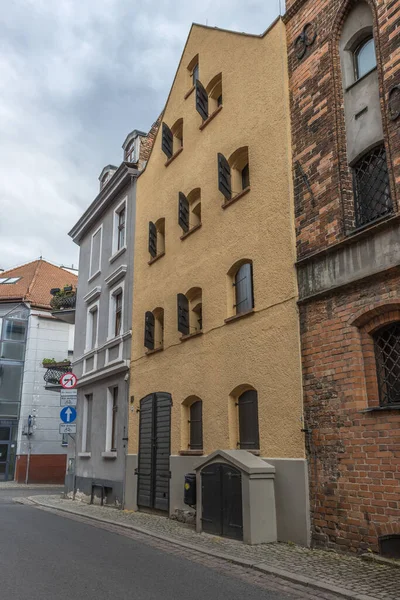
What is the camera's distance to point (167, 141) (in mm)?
16906

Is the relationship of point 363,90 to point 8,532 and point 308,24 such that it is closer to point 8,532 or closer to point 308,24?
point 308,24

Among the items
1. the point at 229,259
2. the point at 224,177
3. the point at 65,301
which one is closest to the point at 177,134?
the point at 224,177

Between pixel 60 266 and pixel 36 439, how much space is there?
594 inches

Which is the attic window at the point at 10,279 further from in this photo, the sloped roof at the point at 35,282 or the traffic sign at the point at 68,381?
the traffic sign at the point at 68,381

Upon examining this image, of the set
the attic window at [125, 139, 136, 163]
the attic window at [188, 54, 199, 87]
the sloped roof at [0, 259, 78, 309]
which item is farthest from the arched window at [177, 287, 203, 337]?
the sloped roof at [0, 259, 78, 309]

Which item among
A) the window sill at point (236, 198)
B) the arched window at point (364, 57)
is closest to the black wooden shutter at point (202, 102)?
the window sill at point (236, 198)

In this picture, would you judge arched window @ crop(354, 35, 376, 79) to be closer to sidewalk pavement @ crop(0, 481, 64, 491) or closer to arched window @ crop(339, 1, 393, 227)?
arched window @ crop(339, 1, 393, 227)

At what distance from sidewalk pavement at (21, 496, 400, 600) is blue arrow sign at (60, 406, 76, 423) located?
251 inches

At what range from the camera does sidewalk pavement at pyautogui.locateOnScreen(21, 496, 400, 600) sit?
6.54 metres

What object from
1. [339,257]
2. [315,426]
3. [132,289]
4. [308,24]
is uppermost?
[308,24]

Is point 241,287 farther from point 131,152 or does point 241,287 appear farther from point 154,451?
point 131,152

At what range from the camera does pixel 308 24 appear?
11.3 metres

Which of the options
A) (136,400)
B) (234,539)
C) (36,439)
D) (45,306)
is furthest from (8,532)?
(45,306)

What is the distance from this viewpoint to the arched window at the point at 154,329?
635 inches
